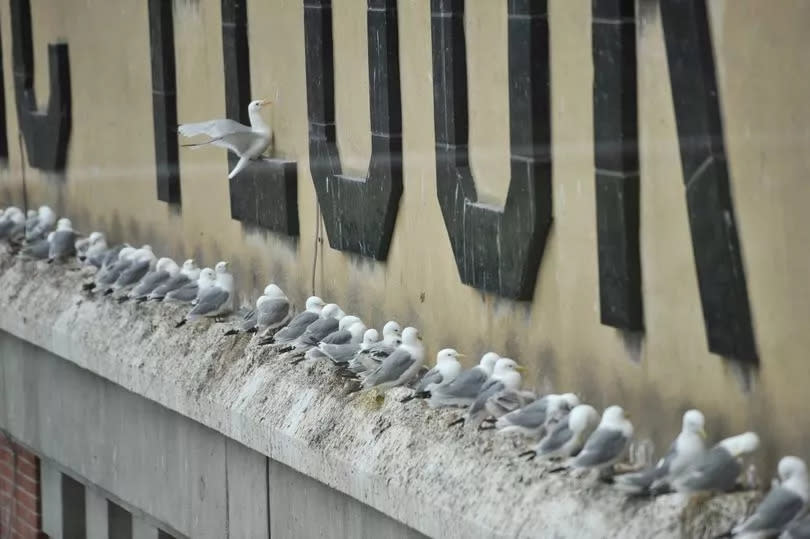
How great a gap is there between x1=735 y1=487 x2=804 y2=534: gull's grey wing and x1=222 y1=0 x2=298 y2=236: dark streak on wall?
4.15 meters

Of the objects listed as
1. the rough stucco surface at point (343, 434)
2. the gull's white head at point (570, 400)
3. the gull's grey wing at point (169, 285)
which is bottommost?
the rough stucco surface at point (343, 434)

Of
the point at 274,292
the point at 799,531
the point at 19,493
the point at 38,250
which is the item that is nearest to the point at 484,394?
the point at 799,531

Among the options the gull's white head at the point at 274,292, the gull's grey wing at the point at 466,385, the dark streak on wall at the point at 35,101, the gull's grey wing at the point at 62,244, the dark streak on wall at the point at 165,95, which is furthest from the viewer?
the dark streak on wall at the point at 35,101

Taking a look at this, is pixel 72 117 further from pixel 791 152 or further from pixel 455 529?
pixel 791 152

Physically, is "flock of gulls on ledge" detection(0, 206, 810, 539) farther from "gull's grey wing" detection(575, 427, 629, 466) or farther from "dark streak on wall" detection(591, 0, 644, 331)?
"dark streak on wall" detection(591, 0, 644, 331)

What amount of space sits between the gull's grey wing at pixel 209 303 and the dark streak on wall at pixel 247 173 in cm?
41

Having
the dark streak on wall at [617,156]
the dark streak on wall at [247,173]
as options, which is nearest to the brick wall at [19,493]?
the dark streak on wall at [247,173]

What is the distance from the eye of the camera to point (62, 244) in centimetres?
1182

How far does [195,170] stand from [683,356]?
15.5 ft

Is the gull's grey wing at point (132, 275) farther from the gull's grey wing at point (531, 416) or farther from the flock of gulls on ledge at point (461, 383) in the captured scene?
the gull's grey wing at point (531, 416)

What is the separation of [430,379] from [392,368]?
0.72 ft

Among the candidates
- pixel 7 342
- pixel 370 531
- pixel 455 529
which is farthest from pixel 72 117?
pixel 455 529

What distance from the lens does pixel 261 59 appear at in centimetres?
984

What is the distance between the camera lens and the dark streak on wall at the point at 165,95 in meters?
10.8
